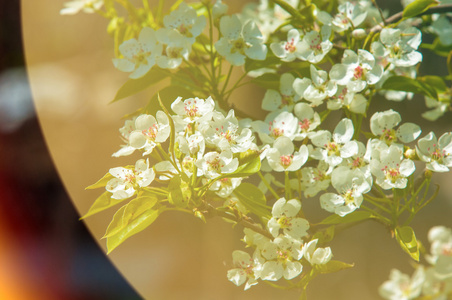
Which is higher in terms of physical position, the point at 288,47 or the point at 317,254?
the point at 288,47

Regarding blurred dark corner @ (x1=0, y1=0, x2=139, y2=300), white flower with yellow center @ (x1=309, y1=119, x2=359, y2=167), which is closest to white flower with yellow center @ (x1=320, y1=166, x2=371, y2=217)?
white flower with yellow center @ (x1=309, y1=119, x2=359, y2=167)

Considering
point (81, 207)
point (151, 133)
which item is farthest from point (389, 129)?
point (81, 207)

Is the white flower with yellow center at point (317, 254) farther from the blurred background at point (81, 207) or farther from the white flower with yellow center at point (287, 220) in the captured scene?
the blurred background at point (81, 207)

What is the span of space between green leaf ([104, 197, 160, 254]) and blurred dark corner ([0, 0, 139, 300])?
0.42 metres

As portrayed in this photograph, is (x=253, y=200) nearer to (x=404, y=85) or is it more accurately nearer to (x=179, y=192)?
(x=179, y=192)

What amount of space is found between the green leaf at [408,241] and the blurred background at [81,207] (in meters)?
0.27

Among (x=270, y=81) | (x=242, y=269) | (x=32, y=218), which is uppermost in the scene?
(x=270, y=81)

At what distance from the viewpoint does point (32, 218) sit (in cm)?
96

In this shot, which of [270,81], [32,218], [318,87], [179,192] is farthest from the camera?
[32,218]

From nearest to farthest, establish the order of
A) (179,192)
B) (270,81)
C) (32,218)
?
(179,192) < (270,81) < (32,218)

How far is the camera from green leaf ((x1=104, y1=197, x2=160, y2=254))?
0.53 meters

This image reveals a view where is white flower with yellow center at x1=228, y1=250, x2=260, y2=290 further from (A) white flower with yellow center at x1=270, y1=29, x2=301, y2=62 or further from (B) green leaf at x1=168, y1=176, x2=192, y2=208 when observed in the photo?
(A) white flower with yellow center at x1=270, y1=29, x2=301, y2=62

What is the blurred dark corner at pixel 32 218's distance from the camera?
91cm

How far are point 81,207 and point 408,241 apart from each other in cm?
68
